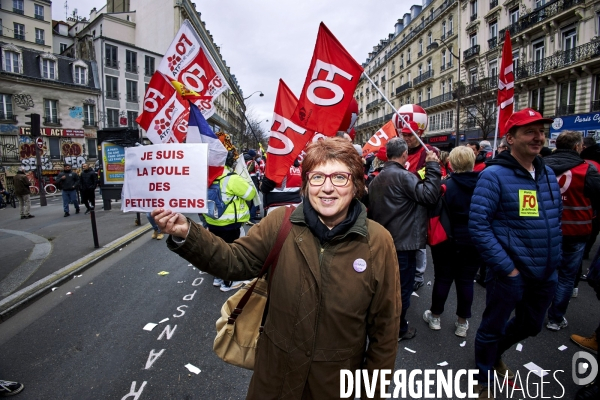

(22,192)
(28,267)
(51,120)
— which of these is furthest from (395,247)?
(51,120)

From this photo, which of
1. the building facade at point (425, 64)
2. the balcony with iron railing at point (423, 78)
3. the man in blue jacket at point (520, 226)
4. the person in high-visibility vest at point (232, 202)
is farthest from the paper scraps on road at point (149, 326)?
the balcony with iron railing at point (423, 78)

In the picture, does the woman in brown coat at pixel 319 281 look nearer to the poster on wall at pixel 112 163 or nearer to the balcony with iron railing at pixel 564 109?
the poster on wall at pixel 112 163

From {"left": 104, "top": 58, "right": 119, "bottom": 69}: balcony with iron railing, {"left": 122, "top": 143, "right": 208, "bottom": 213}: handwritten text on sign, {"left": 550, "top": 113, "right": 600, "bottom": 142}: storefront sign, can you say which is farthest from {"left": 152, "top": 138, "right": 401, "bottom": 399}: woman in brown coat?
{"left": 104, "top": 58, "right": 119, "bottom": 69}: balcony with iron railing

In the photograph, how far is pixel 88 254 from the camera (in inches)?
269

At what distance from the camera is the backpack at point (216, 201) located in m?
4.27

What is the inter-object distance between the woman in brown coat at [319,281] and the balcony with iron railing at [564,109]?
26666mm

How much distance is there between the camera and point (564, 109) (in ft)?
72.2

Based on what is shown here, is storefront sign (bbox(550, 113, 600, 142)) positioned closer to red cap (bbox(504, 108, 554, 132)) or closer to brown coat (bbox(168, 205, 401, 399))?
red cap (bbox(504, 108, 554, 132))

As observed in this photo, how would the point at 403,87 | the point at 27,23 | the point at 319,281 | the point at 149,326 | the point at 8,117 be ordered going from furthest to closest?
the point at 403,87
the point at 27,23
the point at 8,117
the point at 149,326
the point at 319,281

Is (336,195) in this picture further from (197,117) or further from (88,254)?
(88,254)

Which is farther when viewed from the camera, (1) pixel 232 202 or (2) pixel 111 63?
(2) pixel 111 63

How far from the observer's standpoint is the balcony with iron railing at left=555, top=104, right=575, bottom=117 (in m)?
21.5

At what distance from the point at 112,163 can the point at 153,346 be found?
10.0 metres

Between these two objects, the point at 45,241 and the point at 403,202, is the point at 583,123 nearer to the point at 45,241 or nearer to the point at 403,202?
the point at 403,202
